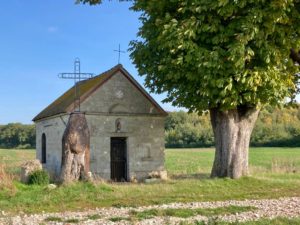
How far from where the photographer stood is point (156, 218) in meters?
10.8

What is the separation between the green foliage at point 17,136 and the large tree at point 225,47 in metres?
79.9

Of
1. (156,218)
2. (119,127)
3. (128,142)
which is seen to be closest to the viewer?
(156,218)

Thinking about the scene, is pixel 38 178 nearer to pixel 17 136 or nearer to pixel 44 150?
pixel 44 150

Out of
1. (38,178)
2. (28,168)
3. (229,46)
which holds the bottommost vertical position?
(38,178)

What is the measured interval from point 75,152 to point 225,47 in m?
7.07

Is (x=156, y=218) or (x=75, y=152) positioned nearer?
(x=156, y=218)

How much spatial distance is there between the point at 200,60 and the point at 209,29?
127cm

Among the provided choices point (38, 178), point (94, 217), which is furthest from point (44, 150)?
point (94, 217)

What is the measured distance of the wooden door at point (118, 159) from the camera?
22750mm

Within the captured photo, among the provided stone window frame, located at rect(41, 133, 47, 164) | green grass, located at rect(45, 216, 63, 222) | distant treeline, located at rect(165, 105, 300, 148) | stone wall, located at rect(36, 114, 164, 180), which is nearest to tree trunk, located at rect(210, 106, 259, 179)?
stone wall, located at rect(36, 114, 164, 180)

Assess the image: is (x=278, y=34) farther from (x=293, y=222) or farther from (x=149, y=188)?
(x=293, y=222)

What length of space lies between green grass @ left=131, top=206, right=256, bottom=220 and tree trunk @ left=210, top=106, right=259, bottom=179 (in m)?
6.98

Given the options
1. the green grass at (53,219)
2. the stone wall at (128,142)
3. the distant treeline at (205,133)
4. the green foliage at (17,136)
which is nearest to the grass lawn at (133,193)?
the green grass at (53,219)

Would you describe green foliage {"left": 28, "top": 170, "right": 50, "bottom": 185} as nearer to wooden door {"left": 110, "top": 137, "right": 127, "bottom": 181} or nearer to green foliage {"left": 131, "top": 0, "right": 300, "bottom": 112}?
wooden door {"left": 110, "top": 137, "right": 127, "bottom": 181}
